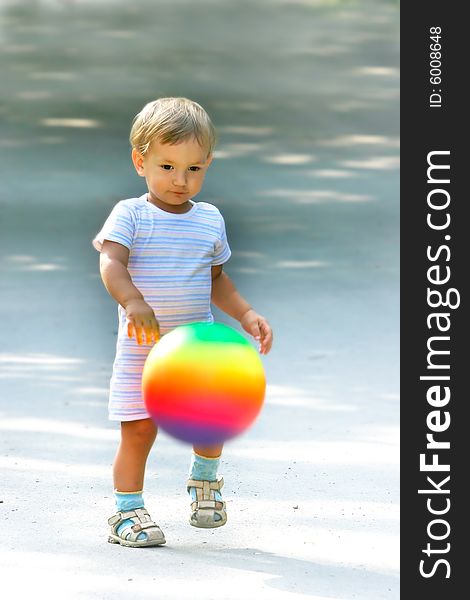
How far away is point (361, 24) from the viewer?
17.3 meters

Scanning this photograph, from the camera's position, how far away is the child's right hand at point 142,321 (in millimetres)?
3432

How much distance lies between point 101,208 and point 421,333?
4.69 metres

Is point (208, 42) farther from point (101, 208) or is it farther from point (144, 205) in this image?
point (144, 205)

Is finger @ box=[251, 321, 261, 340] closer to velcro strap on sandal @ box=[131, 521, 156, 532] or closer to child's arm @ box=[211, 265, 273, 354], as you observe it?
child's arm @ box=[211, 265, 273, 354]

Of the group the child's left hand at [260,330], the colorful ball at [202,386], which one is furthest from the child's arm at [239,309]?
the colorful ball at [202,386]

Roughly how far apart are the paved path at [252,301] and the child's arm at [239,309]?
23.2 inches

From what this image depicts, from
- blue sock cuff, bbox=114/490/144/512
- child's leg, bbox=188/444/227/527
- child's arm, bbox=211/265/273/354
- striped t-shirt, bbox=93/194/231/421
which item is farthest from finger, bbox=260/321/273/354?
blue sock cuff, bbox=114/490/144/512

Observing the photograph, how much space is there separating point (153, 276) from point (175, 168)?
0.32 metres

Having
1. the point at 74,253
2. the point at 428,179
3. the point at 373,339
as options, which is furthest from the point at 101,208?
the point at 428,179

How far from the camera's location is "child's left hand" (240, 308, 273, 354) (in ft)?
12.2

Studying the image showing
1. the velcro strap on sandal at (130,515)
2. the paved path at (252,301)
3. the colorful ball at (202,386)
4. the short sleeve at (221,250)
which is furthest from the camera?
the short sleeve at (221,250)

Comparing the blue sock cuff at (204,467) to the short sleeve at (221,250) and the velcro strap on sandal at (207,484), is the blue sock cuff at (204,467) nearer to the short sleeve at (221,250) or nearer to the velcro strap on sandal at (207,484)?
the velcro strap on sandal at (207,484)

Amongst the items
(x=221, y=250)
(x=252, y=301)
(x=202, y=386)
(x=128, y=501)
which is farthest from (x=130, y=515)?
(x=252, y=301)

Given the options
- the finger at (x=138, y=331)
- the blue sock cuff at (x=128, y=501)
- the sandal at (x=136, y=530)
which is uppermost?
the finger at (x=138, y=331)
